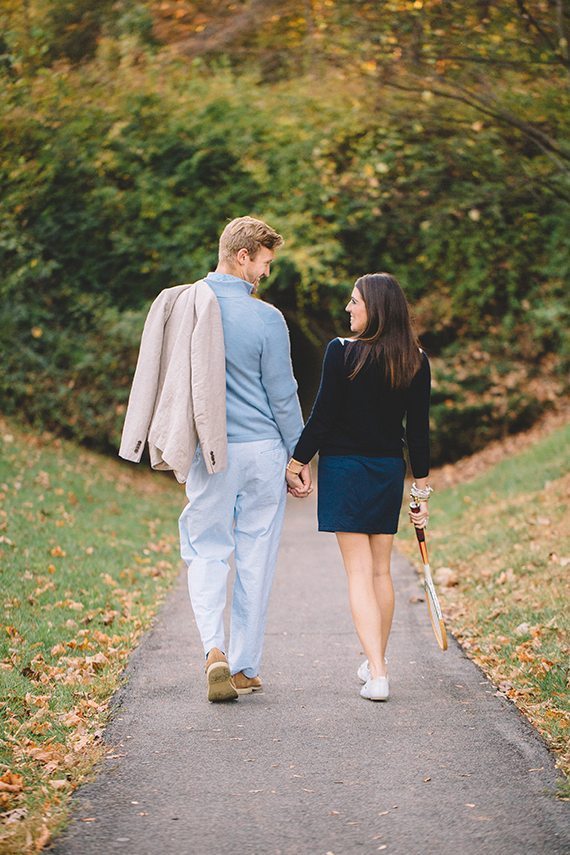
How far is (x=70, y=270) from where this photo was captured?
52.3 ft

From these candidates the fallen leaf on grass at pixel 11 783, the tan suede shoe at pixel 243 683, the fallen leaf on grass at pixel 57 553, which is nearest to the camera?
the fallen leaf on grass at pixel 11 783

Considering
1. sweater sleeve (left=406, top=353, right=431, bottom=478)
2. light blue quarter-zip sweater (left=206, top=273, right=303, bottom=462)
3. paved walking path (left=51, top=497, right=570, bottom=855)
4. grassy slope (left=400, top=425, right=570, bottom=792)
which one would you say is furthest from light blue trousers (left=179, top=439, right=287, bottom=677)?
grassy slope (left=400, top=425, right=570, bottom=792)

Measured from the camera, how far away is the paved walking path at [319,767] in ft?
11.2

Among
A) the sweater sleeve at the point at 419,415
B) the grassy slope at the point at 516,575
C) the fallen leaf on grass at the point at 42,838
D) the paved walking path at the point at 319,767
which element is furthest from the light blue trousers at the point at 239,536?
the fallen leaf on grass at the point at 42,838

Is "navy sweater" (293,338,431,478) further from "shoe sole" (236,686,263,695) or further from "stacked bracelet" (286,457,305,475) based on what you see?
"shoe sole" (236,686,263,695)

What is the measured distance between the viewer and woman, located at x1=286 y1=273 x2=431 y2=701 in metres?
5.03

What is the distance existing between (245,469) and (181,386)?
0.51m

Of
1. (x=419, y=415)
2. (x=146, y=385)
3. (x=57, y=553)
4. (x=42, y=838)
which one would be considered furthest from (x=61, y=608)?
(x=42, y=838)

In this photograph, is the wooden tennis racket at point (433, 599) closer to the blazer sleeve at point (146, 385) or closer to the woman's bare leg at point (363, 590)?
the woman's bare leg at point (363, 590)

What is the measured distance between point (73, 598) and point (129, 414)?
2517 mm

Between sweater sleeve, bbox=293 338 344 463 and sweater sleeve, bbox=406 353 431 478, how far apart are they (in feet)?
1.20

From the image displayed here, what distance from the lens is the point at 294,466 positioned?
516 centimetres

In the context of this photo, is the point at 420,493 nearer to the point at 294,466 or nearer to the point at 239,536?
the point at 294,466

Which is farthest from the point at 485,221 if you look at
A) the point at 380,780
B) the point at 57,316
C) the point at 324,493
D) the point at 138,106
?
the point at 380,780
